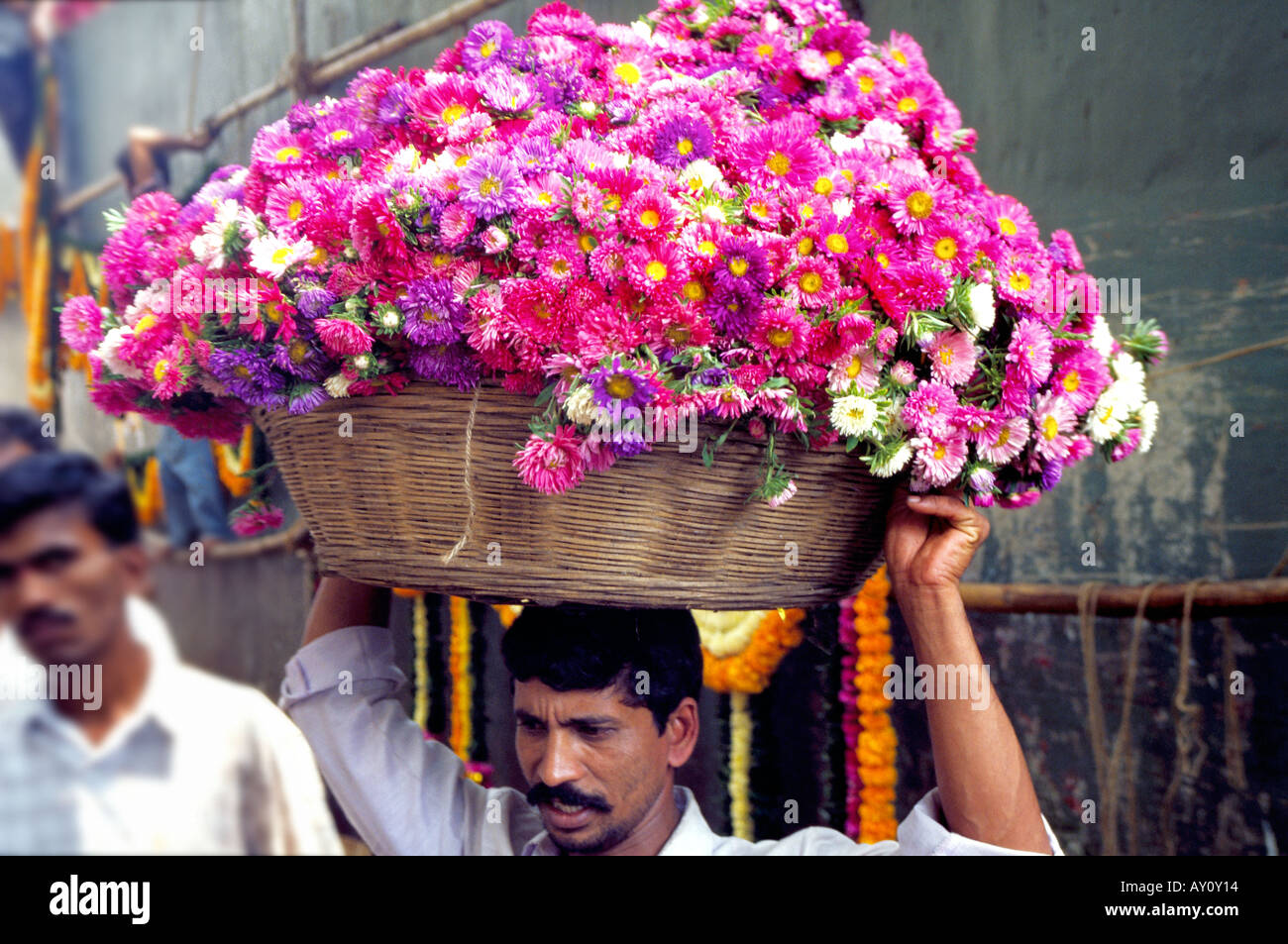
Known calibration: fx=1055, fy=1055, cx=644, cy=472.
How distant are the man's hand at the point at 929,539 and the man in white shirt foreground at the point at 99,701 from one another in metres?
0.71

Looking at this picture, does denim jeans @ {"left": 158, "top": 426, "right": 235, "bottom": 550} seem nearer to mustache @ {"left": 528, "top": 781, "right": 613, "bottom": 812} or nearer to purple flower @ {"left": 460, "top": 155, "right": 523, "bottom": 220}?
mustache @ {"left": 528, "top": 781, "right": 613, "bottom": 812}

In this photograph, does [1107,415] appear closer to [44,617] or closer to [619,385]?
[619,385]

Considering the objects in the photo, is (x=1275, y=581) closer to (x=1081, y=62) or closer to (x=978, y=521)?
(x=978, y=521)

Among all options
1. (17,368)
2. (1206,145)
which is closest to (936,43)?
(1206,145)

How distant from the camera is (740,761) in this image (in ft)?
7.85

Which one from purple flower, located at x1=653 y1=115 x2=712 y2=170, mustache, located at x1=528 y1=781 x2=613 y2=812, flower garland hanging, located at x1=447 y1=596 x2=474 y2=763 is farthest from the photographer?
flower garland hanging, located at x1=447 y1=596 x2=474 y2=763

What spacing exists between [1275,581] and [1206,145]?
79 centimetres

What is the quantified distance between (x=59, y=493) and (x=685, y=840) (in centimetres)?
105

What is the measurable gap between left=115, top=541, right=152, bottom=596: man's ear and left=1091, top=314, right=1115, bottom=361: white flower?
0.98 metres

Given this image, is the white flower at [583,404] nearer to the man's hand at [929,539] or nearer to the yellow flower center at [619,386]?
the yellow flower center at [619,386]

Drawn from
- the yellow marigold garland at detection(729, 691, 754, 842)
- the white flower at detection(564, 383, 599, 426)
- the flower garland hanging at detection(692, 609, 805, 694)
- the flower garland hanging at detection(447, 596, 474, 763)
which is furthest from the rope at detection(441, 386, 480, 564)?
the flower garland hanging at detection(447, 596, 474, 763)

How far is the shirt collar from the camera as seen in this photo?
1.55m

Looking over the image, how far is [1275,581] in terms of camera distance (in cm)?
169

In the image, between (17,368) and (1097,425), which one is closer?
(17,368)
